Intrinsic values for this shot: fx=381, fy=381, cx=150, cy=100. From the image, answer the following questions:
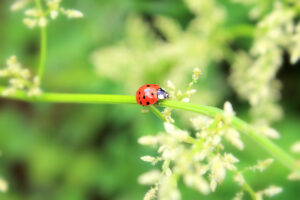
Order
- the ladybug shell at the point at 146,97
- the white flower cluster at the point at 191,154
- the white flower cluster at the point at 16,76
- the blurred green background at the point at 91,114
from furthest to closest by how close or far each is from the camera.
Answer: the blurred green background at the point at 91,114
the white flower cluster at the point at 16,76
the ladybug shell at the point at 146,97
the white flower cluster at the point at 191,154

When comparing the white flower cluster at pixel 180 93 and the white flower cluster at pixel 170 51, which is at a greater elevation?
Result: the white flower cluster at pixel 170 51

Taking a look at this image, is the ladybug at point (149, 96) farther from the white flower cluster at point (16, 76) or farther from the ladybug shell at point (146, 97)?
the white flower cluster at point (16, 76)

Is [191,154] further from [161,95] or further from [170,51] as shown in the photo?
[170,51]

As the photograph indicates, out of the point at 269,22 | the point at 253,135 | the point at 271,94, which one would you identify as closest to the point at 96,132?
the point at 271,94

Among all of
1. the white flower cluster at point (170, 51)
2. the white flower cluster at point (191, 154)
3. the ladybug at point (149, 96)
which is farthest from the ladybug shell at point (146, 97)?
the white flower cluster at point (170, 51)

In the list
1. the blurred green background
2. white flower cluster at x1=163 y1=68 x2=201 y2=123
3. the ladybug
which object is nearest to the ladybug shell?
the ladybug

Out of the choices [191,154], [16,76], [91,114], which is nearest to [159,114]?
[191,154]

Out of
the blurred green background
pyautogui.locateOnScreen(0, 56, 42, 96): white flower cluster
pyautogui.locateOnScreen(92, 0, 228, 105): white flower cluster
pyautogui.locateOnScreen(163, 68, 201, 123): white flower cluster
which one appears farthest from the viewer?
the blurred green background

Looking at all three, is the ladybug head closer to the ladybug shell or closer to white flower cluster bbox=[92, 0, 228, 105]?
the ladybug shell
